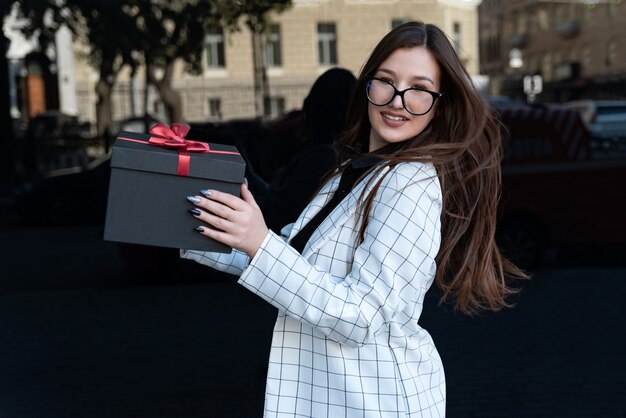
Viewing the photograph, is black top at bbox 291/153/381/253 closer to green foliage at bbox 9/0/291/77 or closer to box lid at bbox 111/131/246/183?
box lid at bbox 111/131/246/183

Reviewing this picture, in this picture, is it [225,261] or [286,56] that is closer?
[225,261]

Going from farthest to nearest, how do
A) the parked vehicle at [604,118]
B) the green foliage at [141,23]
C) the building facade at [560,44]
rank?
the parked vehicle at [604,118]
the building facade at [560,44]
the green foliage at [141,23]

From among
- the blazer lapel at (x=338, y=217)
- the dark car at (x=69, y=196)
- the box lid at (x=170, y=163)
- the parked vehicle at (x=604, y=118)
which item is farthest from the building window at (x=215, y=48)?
the box lid at (x=170, y=163)

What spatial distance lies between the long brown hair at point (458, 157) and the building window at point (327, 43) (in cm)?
280

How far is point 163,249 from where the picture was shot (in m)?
4.60

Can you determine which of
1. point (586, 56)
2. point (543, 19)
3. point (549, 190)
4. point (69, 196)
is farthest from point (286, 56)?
point (549, 190)

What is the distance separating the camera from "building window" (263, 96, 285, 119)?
5008 mm

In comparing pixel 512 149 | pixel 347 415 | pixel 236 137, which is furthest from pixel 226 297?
pixel 512 149

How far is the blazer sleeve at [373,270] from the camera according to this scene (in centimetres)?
175

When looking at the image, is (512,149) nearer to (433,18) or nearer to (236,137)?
(433,18)

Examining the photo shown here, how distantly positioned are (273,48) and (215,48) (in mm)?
303

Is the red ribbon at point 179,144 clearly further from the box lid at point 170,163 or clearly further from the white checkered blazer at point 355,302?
the white checkered blazer at point 355,302

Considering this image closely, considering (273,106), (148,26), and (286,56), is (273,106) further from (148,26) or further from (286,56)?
(148,26)

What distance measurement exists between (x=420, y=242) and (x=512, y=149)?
569cm
